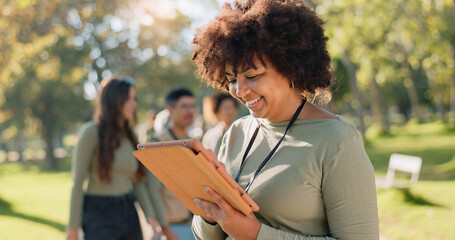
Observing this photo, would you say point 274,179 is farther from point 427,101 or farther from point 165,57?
point 427,101

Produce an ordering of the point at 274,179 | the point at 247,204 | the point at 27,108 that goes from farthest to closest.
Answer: the point at 27,108
the point at 274,179
the point at 247,204

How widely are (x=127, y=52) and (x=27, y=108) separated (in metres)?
9.98

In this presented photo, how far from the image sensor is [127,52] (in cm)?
2767

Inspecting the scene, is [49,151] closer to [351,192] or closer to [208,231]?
[208,231]

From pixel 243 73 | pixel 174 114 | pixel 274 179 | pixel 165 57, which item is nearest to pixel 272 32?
pixel 243 73

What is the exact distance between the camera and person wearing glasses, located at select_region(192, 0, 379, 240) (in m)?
1.79

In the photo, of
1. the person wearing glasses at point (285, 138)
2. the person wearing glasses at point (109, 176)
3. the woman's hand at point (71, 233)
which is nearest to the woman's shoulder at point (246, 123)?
the person wearing glasses at point (285, 138)

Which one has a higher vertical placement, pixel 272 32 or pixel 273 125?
pixel 272 32

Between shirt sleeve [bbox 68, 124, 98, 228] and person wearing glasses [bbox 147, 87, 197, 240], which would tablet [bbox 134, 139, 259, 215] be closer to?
shirt sleeve [bbox 68, 124, 98, 228]

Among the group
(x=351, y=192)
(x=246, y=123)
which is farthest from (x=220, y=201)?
(x=246, y=123)

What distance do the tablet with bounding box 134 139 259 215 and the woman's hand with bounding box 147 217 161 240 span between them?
219 cm

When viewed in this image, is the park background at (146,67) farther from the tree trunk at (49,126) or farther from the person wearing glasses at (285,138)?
the person wearing glasses at (285,138)

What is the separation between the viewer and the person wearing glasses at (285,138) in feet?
5.88

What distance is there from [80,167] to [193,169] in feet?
7.13
